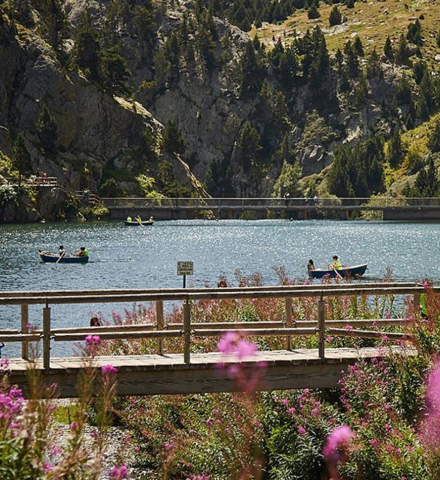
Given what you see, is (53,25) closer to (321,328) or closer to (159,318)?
(159,318)

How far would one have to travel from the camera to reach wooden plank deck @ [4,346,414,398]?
14.0 m

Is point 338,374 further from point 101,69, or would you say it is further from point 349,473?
point 101,69

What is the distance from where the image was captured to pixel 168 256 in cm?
8138

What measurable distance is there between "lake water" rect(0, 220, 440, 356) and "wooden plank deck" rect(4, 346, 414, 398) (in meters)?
15.0

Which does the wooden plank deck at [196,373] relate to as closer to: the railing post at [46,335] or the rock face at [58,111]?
the railing post at [46,335]

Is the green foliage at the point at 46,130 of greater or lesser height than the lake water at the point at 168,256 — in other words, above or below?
above

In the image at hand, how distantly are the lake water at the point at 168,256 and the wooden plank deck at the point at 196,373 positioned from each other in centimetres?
1500

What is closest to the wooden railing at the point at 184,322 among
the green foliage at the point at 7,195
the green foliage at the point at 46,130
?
the green foliage at the point at 7,195

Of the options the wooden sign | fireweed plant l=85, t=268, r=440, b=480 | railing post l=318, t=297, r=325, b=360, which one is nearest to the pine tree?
the wooden sign

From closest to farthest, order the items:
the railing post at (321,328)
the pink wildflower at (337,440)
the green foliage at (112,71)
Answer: the pink wildflower at (337,440) → the railing post at (321,328) → the green foliage at (112,71)

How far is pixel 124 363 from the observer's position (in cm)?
1432

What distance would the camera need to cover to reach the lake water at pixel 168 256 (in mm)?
56344

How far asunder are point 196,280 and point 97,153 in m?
112

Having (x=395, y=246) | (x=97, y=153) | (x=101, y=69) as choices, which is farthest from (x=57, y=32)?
(x=395, y=246)
